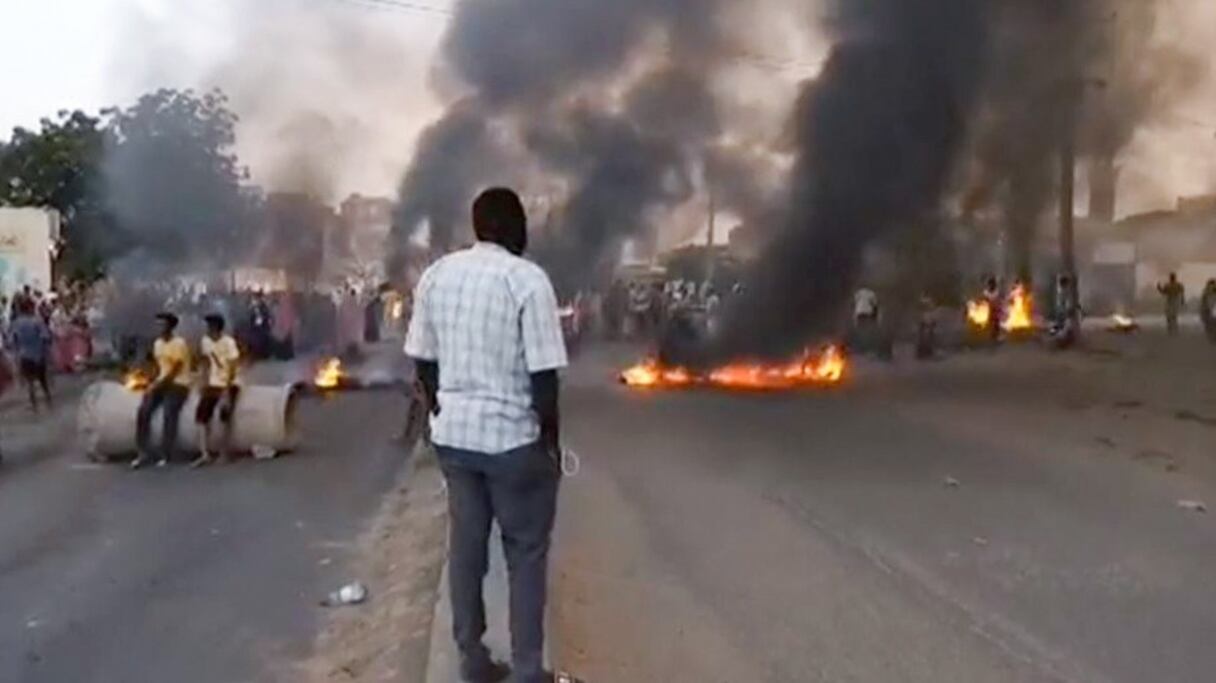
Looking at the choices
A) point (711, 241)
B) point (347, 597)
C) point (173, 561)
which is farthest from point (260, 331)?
point (347, 597)

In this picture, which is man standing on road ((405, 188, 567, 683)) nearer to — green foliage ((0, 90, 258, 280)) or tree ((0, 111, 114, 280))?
green foliage ((0, 90, 258, 280))

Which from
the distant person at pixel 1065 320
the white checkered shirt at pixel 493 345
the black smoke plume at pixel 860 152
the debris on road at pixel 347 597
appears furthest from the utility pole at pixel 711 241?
the white checkered shirt at pixel 493 345

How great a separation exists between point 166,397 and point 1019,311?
22232 millimetres

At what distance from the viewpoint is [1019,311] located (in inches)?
1289

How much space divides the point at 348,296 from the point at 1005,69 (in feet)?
41.6

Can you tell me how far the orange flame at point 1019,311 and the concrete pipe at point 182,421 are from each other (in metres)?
20.7

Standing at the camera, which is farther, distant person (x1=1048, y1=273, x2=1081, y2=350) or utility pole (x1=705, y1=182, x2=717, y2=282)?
utility pole (x1=705, y1=182, x2=717, y2=282)

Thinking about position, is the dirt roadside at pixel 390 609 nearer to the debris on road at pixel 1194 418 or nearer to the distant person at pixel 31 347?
the debris on road at pixel 1194 418

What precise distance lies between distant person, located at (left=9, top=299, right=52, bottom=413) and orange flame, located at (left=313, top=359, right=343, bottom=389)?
165 inches

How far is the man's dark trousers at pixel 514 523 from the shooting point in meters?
4.66

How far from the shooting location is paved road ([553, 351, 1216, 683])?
20.4 feet

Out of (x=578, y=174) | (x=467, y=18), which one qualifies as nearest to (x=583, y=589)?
(x=467, y=18)

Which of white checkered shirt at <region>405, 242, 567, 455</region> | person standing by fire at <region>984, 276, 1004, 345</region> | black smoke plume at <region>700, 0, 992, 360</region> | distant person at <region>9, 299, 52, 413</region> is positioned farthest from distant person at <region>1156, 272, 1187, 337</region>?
white checkered shirt at <region>405, 242, 567, 455</region>

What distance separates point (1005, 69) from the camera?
901 inches
